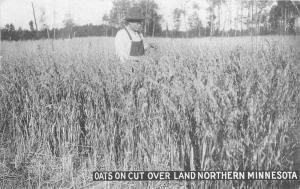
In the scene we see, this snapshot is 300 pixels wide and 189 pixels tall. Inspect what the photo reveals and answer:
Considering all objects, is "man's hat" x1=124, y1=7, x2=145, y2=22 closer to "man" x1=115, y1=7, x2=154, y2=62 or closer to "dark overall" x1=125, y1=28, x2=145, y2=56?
"man" x1=115, y1=7, x2=154, y2=62

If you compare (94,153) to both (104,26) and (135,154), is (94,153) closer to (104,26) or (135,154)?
(135,154)

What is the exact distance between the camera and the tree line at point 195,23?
10.4ft

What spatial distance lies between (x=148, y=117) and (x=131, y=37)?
2011 millimetres

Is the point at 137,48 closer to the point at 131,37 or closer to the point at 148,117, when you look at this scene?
the point at 131,37

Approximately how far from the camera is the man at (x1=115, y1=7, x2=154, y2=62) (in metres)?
3.69

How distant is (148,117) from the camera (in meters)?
2.06

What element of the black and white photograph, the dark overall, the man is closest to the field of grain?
the black and white photograph

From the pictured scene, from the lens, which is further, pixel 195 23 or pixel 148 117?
pixel 195 23

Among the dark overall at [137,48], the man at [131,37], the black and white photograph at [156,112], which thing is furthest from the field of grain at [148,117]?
the dark overall at [137,48]

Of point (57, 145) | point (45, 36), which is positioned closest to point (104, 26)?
point (45, 36)

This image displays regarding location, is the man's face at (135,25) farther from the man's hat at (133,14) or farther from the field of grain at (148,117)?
the field of grain at (148,117)

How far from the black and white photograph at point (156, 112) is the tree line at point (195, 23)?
2 cm

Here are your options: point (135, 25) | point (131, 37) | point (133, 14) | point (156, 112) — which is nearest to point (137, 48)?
point (131, 37)

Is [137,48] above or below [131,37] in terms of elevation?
below
